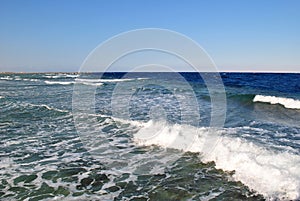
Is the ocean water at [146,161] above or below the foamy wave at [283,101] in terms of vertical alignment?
below

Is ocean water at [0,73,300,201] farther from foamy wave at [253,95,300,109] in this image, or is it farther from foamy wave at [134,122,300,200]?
foamy wave at [253,95,300,109]

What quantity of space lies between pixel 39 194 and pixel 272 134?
9.17 m

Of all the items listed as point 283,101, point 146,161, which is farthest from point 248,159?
point 283,101

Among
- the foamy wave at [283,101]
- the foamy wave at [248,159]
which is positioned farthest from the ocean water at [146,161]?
the foamy wave at [283,101]

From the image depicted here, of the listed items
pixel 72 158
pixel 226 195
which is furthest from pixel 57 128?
pixel 226 195

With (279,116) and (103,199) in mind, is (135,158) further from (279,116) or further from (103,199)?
(279,116)

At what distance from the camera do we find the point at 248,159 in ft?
25.1

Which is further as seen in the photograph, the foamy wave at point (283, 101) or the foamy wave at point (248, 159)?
the foamy wave at point (283, 101)

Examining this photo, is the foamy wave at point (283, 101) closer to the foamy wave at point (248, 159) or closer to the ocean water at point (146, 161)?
the ocean water at point (146, 161)

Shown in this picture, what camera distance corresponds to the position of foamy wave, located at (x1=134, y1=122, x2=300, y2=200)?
240 inches

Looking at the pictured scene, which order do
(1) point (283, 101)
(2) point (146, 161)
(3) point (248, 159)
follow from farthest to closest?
(1) point (283, 101)
(2) point (146, 161)
(3) point (248, 159)

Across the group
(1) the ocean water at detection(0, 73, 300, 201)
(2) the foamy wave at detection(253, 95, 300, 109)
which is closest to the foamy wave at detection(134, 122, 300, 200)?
(1) the ocean water at detection(0, 73, 300, 201)

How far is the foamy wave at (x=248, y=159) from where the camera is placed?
20.0 ft

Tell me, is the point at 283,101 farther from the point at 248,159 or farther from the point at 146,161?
the point at 146,161
